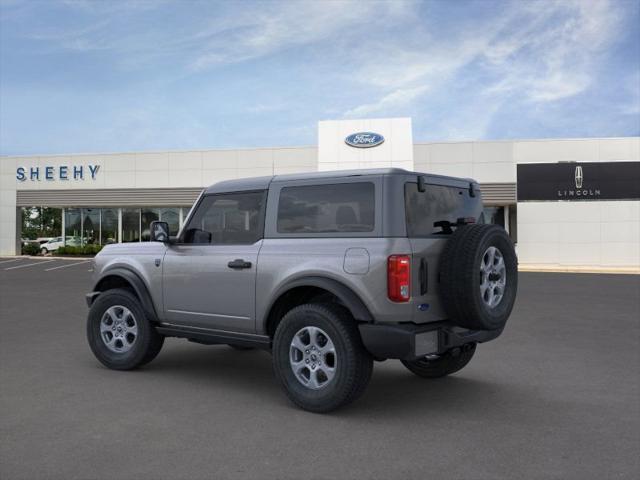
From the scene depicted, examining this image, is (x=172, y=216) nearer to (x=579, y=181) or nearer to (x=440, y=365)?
(x=579, y=181)

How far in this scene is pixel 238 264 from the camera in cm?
547

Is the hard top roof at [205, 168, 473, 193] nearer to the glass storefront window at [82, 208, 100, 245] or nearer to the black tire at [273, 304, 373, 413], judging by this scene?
the black tire at [273, 304, 373, 413]

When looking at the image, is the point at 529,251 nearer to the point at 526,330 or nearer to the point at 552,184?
the point at 552,184

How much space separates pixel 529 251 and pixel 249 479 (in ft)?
88.7

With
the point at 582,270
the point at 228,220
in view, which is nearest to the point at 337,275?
the point at 228,220

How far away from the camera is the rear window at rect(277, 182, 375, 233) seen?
491 centimetres

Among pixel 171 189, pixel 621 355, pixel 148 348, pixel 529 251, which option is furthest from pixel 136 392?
pixel 171 189

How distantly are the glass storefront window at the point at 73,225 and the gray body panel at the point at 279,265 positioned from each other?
31498 mm

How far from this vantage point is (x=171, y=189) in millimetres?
32438

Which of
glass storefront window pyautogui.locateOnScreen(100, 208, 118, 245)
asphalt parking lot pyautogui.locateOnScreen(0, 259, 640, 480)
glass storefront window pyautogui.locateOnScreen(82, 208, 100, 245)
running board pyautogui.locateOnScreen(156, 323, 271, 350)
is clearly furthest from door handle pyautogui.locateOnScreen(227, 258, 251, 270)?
glass storefront window pyautogui.locateOnScreen(82, 208, 100, 245)

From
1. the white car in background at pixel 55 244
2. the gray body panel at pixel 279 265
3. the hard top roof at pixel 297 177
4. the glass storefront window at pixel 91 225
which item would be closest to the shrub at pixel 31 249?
the white car in background at pixel 55 244

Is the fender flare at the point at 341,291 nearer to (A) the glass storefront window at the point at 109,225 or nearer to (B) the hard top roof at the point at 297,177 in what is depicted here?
(B) the hard top roof at the point at 297,177

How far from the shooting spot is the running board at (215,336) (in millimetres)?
5430

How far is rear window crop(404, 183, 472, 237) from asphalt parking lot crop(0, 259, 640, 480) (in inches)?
60.2
